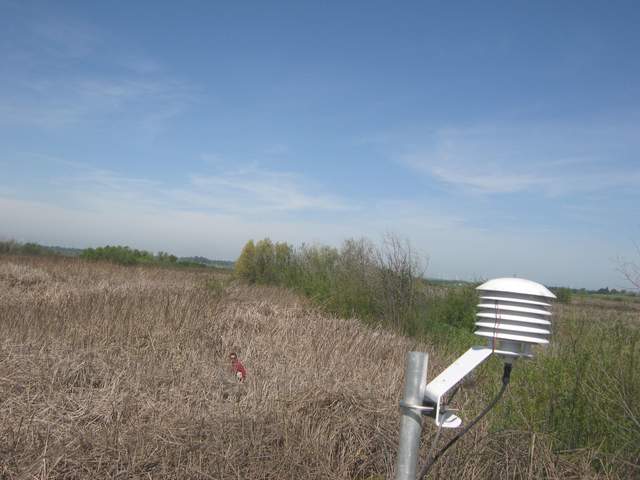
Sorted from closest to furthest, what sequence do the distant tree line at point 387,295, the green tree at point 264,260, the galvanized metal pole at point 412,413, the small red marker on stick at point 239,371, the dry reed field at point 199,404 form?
the galvanized metal pole at point 412,413, the dry reed field at point 199,404, the small red marker on stick at point 239,371, the distant tree line at point 387,295, the green tree at point 264,260

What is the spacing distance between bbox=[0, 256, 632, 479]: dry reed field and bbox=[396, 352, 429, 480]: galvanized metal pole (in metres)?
1.53

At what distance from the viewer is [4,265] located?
16.6 meters

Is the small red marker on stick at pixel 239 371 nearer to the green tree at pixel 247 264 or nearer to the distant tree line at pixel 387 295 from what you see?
the distant tree line at pixel 387 295

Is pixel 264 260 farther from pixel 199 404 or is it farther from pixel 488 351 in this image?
pixel 488 351

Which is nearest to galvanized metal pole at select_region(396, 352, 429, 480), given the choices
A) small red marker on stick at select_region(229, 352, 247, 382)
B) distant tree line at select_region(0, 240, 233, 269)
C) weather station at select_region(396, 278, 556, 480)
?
weather station at select_region(396, 278, 556, 480)

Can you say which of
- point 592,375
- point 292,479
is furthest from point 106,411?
point 592,375

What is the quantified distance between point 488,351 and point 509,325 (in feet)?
0.32

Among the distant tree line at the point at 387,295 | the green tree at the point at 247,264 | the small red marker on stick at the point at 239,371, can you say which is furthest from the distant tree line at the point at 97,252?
the small red marker on stick at the point at 239,371

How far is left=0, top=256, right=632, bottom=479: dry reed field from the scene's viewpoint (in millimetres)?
3873

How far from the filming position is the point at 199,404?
→ 5227 mm

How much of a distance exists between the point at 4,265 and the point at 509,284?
1758 centimetres

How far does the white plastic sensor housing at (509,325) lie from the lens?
173 centimetres

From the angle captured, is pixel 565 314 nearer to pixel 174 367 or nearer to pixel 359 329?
pixel 359 329

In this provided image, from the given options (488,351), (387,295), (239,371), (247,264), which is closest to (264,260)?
(247,264)
